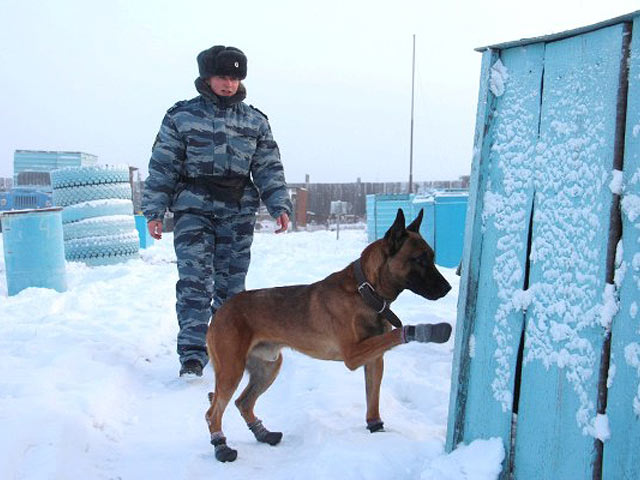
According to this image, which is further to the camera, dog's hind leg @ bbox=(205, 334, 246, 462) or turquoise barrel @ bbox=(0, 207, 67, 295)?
turquoise barrel @ bbox=(0, 207, 67, 295)

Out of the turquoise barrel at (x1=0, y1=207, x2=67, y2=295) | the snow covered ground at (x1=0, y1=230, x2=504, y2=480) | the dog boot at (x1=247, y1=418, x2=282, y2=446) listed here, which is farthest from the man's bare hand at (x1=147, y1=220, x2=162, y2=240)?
the turquoise barrel at (x1=0, y1=207, x2=67, y2=295)

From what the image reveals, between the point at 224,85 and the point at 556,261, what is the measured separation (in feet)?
9.14

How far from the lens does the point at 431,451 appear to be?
2.53 m

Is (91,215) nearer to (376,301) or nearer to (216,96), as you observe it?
(216,96)

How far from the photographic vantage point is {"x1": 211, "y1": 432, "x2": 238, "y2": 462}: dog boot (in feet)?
9.73

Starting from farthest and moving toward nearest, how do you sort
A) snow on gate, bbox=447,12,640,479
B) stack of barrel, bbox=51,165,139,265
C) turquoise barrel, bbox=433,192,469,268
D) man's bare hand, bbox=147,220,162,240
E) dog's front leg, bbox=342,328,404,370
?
stack of barrel, bbox=51,165,139,265
turquoise barrel, bbox=433,192,469,268
man's bare hand, bbox=147,220,162,240
dog's front leg, bbox=342,328,404,370
snow on gate, bbox=447,12,640,479

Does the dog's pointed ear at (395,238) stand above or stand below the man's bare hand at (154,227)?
above

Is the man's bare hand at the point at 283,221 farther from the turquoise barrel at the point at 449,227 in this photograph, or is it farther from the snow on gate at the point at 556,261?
the turquoise barrel at the point at 449,227

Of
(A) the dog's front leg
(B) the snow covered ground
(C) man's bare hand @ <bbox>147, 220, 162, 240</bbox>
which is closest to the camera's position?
(B) the snow covered ground

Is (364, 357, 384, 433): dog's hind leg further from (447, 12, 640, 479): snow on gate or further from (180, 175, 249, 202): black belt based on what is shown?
(180, 175, 249, 202): black belt

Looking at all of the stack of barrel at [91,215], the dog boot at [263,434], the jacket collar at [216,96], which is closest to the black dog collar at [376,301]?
the dog boot at [263,434]

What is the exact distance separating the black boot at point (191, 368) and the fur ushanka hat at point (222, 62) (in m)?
1.94

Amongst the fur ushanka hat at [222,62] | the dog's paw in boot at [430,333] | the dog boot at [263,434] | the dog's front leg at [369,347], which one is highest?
the fur ushanka hat at [222,62]

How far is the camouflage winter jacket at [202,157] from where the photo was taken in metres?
4.12
